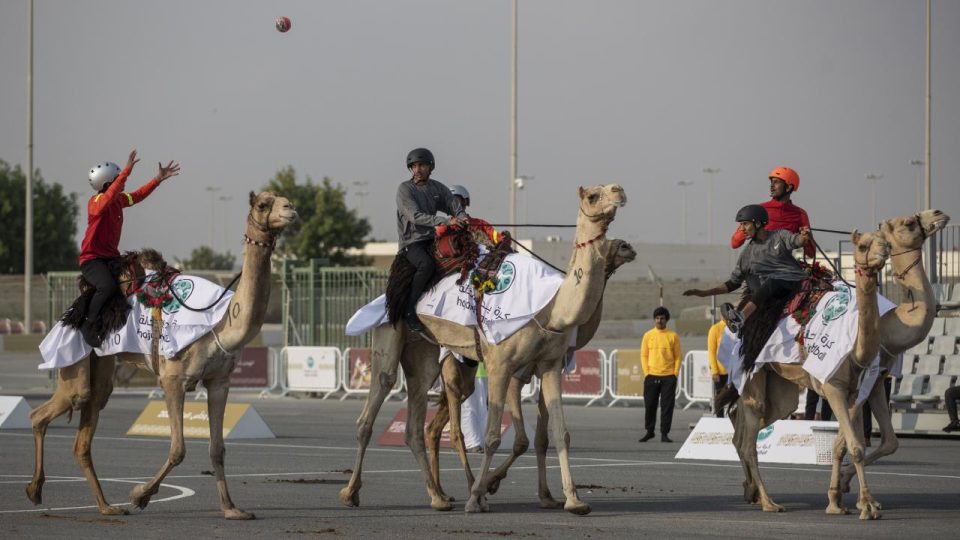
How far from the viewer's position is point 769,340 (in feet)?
48.9

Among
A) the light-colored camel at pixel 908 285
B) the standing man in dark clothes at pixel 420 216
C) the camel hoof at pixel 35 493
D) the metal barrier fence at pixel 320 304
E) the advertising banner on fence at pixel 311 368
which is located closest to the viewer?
the light-colored camel at pixel 908 285

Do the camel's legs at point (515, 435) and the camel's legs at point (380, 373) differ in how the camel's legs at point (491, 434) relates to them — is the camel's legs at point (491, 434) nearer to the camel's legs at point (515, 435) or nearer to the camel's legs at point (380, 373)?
the camel's legs at point (515, 435)

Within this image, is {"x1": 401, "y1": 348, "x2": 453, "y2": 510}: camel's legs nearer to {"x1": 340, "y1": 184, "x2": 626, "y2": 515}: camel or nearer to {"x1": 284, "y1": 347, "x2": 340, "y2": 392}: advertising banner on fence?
{"x1": 340, "y1": 184, "x2": 626, "y2": 515}: camel

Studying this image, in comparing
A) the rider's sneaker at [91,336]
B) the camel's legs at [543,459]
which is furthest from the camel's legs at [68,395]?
the camel's legs at [543,459]

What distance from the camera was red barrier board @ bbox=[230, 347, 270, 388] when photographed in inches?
1511

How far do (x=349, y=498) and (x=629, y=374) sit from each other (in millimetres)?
19426

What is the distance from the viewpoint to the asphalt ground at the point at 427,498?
42.7ft

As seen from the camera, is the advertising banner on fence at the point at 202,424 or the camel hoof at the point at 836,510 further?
the advertising banner on fence at the point at 202,424

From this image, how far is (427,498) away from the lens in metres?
15.5

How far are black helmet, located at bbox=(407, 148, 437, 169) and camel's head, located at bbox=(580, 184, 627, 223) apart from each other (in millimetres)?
2242

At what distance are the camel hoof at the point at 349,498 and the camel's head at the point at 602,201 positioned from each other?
3.53m

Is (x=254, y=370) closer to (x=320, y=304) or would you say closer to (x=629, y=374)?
(x=320, y=304)

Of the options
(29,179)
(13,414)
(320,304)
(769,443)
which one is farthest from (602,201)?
(29,179)

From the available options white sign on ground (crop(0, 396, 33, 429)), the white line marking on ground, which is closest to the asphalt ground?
the white line marking on ground
